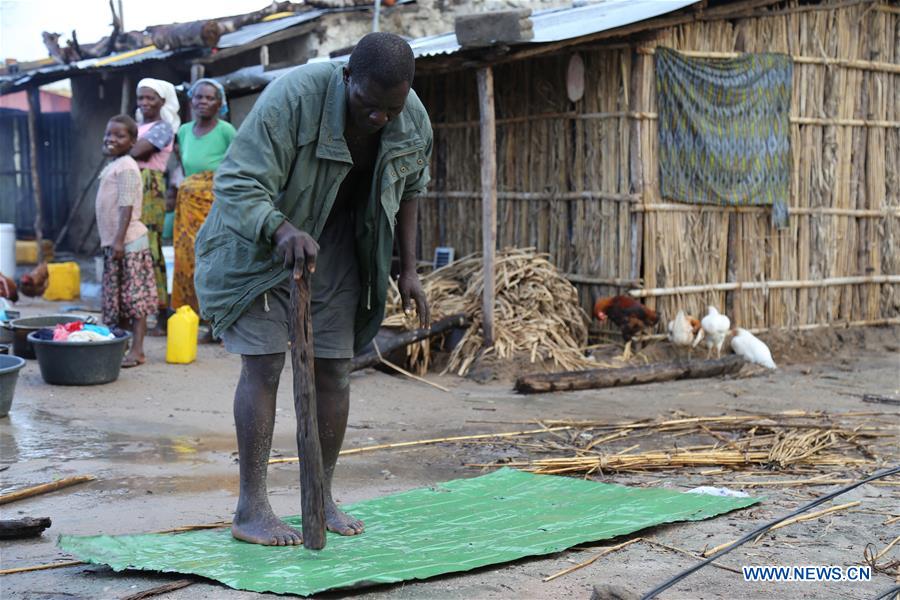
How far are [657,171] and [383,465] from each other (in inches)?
194

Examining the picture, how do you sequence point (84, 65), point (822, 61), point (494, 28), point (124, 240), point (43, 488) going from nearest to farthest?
point (43, 488) → point (124, 240) → point (494, 28) → point (822, 61) → point (84, 65)

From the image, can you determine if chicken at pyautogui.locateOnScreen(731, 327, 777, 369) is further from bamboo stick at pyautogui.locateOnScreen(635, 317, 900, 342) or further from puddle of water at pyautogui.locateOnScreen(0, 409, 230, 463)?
puddle of water at pyautogui.locateOnScreen(0, 409, 230, 463)

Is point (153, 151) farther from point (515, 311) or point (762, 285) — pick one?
point (762, 285)

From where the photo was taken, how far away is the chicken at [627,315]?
8.79m

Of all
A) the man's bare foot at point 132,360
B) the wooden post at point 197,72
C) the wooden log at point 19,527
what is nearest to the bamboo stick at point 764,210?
the man's bare foot at point 132,360

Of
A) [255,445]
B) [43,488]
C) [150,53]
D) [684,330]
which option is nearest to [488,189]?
[684,330]

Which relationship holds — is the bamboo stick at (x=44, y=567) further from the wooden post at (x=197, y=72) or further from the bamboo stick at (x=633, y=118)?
the wooden post at (x=197, y=72)

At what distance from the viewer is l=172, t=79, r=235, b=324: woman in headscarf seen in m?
8.59

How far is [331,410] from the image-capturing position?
3.89 m

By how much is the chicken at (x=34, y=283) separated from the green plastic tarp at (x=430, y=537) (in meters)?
8.17

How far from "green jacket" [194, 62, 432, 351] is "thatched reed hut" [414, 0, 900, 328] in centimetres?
480

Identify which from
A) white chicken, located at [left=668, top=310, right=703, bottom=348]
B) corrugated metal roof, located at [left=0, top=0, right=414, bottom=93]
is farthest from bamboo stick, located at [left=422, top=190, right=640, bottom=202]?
corrugated metal roof, located at [left=0, top=0, right=414, bottom=93]

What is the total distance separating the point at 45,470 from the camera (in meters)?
4.80

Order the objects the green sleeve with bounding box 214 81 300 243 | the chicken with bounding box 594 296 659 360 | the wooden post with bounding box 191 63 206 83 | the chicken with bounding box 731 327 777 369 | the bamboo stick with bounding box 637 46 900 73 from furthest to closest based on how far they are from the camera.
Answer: the wooden post with bounding box 191 63 206 83 → the bamboo stick with bounding box 637 46 900 73 → the chicken with bounding box 731 327 777 369 → the chicken with bounding box 594 296 659 360 → the green sleeve with bounding box 214 81 300 243
